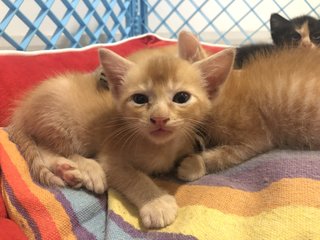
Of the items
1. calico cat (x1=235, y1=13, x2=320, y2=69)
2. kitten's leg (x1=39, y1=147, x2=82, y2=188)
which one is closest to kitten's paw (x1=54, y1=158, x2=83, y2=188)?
kitten's leg (x1=39, y1=147, x2=82, y2=188)

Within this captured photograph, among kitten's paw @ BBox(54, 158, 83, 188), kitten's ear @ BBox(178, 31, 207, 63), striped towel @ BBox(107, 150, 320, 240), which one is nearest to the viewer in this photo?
striped towel @ BBox(107, 150, 320, 240)

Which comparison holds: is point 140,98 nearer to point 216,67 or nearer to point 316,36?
point 216,67

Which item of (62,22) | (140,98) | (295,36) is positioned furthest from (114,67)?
(295,36)

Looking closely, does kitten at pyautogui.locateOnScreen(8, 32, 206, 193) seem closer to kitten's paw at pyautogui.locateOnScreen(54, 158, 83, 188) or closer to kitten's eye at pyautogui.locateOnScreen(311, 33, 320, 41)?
kitten's paw at pyautogui.locateOnScreen(54, 158, 83, 188)

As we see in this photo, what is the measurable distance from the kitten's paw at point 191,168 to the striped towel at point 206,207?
25 millimetres

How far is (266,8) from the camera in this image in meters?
2.50

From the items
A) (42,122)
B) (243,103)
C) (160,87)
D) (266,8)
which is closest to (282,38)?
(266,8)

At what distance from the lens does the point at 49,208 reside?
91 cm

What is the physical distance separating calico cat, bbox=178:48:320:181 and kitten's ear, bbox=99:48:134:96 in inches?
11.2

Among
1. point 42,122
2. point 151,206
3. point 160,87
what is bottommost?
point 151,206

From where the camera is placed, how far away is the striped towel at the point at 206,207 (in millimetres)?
833

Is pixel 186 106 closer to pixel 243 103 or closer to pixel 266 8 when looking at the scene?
pixel 243 103

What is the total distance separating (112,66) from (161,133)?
254 mm

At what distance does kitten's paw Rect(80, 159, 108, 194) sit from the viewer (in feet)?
3.35
